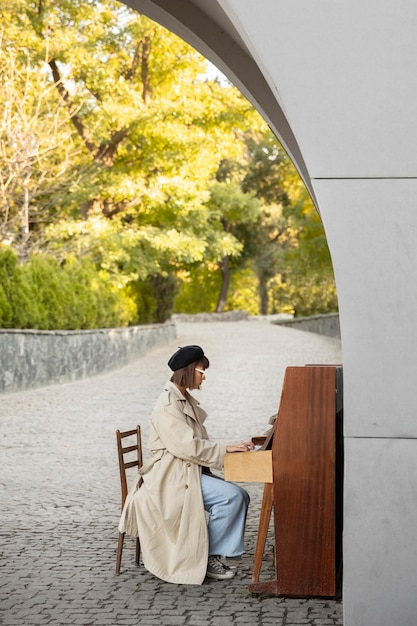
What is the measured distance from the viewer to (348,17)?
4.56 metres

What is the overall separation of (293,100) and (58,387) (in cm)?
1555

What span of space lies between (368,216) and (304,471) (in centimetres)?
162

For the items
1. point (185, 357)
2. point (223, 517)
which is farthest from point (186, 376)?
point (223, 517)

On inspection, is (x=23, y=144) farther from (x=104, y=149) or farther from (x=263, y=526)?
(x=263, y=526)

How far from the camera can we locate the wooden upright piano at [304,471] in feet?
18.2

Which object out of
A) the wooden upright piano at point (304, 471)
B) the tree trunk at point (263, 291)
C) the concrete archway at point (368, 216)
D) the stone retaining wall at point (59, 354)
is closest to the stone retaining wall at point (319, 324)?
the tree trunk at point (263, 291)

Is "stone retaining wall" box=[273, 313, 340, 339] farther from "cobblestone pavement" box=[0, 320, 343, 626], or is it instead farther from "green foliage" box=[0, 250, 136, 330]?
"cobblestone pavement" box=[0, 320, 343, 626]

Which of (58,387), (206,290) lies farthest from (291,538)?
(206,290)

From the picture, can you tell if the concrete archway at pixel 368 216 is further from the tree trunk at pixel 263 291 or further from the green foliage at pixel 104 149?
the tree trunk at pixel 263 291

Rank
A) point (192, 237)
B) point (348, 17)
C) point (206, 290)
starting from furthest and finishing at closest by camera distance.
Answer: point (206, 290)
point (192, 237)
point (348, 17)

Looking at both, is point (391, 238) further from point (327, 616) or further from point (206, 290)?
point (206, 290)

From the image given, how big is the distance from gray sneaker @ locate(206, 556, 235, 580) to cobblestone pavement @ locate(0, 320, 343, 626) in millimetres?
64

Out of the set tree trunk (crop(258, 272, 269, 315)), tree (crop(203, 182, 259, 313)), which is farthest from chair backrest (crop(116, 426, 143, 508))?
tree trunk (crop(258, 272, 269, 315))

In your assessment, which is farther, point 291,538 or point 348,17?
point 291,538
